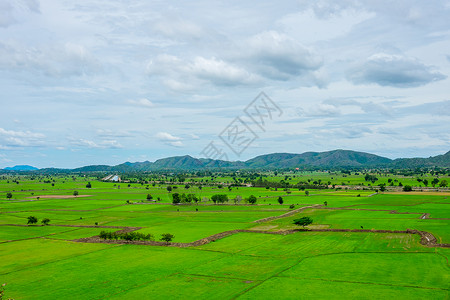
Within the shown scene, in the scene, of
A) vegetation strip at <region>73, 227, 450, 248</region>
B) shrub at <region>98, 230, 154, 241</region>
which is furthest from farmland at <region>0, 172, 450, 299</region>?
shrub at <region>98, 230, 154, 241</region>

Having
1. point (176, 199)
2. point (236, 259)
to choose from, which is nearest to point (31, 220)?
point (176, 199)

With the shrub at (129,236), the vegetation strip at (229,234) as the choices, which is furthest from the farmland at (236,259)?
the shrub at (129,236)

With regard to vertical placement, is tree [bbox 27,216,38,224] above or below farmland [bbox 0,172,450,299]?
above

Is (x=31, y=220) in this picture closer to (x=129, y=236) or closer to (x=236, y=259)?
(x=129, y=236)

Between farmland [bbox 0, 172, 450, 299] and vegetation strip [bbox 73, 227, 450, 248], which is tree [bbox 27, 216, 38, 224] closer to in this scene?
farmland [bbox 0, 172, 450, 299]

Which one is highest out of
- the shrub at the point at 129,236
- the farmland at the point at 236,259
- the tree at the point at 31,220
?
the tree at the point at 31,220

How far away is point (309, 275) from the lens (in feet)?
144

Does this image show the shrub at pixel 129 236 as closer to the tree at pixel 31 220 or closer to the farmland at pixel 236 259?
the farmland at pixel 236 259

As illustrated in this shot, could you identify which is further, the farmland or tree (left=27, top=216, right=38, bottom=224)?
tree (left=27, top=216, right=38, bottom=224)

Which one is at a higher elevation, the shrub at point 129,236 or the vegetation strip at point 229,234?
the shrub at point 129,236

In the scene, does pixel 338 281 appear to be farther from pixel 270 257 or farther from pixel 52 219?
pixel 52 219

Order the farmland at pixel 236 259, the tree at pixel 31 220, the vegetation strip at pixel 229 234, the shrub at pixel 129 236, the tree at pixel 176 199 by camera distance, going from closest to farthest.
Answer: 1. the farmland at pixel 236 259
2. the vegetation strip at pixel 229 234
3. the shrub at pixel 129 236
4. the tree at pixel 31 220
5. the tree at pixel 176 199

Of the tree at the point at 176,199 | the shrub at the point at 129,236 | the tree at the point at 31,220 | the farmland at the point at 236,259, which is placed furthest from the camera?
the tree at the point at 176,199

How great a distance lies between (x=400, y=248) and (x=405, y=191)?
125455 mm
